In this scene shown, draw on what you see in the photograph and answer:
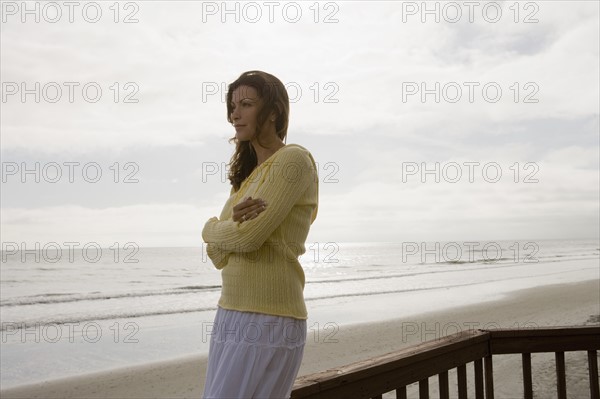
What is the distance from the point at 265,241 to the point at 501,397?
15.8ft

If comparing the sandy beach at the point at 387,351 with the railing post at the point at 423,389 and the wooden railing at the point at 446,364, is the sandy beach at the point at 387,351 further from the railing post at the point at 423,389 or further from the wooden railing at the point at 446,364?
the railing post at the point at 423,389

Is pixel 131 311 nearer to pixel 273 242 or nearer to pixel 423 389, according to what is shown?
pixel 423 389

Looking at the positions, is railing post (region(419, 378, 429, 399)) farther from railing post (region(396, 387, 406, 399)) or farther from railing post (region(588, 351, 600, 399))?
railing post (region(588, 351, 600, 399))

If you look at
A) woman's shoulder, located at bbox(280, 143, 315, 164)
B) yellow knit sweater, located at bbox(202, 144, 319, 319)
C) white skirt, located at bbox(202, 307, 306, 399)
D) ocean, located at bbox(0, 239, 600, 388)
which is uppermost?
woman's shoulder, located at bbox(280, 143, 315, 164)

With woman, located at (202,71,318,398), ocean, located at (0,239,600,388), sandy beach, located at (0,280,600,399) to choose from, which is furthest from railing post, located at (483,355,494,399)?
ocean, located at (0,239,600,388)

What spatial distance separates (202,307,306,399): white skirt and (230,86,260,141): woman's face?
0.46 meters

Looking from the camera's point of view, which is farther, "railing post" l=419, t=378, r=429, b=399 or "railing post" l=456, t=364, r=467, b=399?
"railing post" l=456, t=364, r=467, b=399

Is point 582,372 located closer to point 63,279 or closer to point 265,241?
point 265,241

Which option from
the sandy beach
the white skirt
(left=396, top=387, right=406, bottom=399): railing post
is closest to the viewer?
the white skirt

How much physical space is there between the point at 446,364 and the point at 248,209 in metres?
1.14

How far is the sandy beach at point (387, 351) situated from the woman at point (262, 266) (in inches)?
189

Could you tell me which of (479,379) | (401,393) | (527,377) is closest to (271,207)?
(401,393)

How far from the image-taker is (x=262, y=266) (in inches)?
51.0

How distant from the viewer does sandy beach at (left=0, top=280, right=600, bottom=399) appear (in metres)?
6.08
